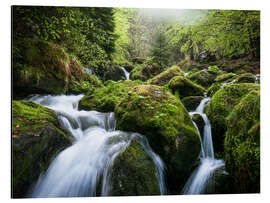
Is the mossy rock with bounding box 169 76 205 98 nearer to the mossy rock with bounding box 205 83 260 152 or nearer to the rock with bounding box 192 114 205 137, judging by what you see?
the mossy rock with bounding box 205 83 260 152

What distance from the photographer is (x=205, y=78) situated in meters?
5.32

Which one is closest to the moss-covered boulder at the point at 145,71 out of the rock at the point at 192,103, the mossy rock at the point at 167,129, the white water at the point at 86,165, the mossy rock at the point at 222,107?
the rock at the point at 192,103

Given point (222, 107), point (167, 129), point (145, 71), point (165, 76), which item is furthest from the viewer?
point (145, 71)

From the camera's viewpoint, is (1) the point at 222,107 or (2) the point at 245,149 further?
(1) the point at 222,107

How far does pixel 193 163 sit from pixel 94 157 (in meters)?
1.46

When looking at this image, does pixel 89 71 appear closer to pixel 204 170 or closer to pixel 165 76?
pixel 165 76

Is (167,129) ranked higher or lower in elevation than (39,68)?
lower

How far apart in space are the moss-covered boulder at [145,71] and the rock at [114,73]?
0.44 metres

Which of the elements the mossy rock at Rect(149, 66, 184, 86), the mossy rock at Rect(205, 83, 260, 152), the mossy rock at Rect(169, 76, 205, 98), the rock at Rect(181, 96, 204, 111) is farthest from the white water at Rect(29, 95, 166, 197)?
the mossy rock at Rect(149, 66, 184, 86)

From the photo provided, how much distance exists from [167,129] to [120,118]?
804 mm

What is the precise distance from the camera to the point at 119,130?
2.49 metres

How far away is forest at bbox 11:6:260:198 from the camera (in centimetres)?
185

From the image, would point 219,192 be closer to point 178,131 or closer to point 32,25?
point 178,131

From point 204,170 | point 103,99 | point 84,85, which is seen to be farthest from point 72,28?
point 204,170
